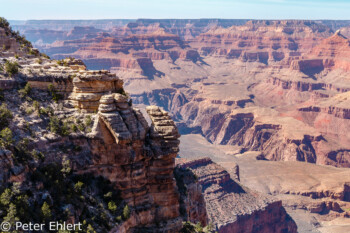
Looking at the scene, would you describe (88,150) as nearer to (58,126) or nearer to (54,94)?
(58,126)

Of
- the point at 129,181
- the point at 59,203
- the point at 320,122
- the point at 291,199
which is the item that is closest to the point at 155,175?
the point at 129,181

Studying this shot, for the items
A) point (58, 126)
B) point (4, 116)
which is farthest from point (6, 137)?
point (58, 126)

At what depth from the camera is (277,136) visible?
159875mm

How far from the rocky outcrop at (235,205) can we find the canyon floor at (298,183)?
1049 cm

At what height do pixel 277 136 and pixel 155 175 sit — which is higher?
pixel 155 175

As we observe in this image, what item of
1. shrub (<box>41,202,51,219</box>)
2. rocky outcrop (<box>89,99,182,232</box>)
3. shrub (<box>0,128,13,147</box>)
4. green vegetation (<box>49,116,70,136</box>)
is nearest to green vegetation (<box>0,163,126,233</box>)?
shrub (<box>41,202,51,219</box>)

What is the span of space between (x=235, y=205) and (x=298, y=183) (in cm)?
3661

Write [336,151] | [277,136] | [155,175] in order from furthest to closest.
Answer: [277,136], [336,151], [155,175]

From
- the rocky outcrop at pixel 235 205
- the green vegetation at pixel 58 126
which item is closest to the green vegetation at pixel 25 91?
the green vegetation at pixel 58 126

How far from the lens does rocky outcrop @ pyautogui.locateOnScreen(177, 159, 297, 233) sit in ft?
233

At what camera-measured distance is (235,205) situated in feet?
248

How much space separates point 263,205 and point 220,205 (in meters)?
9.15

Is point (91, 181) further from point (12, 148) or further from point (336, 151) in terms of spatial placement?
point (336, 151)

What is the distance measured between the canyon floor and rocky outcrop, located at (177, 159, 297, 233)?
10.5 metres
